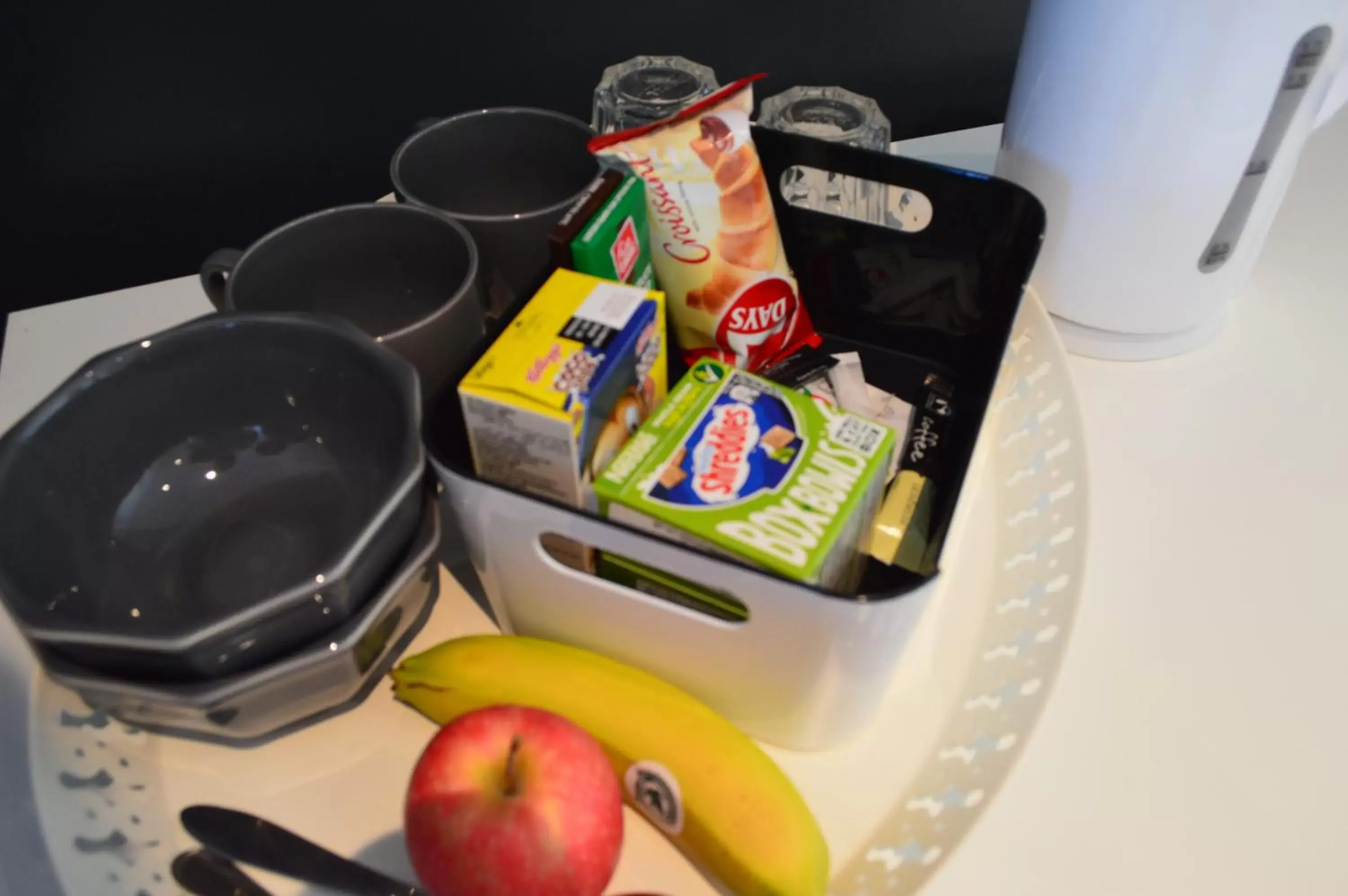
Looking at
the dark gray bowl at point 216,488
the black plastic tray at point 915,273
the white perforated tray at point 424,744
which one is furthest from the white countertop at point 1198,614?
the dark gray bowl at point 216,488

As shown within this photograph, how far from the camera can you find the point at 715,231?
606 millimetres

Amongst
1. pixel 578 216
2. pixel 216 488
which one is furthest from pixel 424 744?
pixel 578 216

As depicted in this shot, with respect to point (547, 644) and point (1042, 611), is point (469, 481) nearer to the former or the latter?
point (547, 644)

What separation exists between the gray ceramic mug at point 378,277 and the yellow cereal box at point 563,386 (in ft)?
0.28

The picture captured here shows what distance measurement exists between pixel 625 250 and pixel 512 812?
1.07ft

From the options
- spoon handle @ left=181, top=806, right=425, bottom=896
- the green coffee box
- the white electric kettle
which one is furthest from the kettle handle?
spoon handle @ left=181, top=806, right=425, bottom=896

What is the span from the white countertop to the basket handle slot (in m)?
0.17

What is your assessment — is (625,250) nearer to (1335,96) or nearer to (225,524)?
(225,524)

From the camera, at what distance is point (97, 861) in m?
0.46

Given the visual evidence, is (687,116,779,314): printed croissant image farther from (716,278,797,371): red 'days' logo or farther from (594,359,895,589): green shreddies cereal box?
(594,359,895,589): green shreddies cereal box

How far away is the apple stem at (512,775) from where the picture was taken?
43 cm

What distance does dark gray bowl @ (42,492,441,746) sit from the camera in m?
0.42

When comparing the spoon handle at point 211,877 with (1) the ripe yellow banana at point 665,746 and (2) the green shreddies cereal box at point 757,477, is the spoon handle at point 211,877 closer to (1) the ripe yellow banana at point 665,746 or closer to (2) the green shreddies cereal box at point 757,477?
(1) the ripe yellow banana at point 665,746

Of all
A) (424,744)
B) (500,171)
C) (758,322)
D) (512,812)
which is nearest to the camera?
(512,812)
